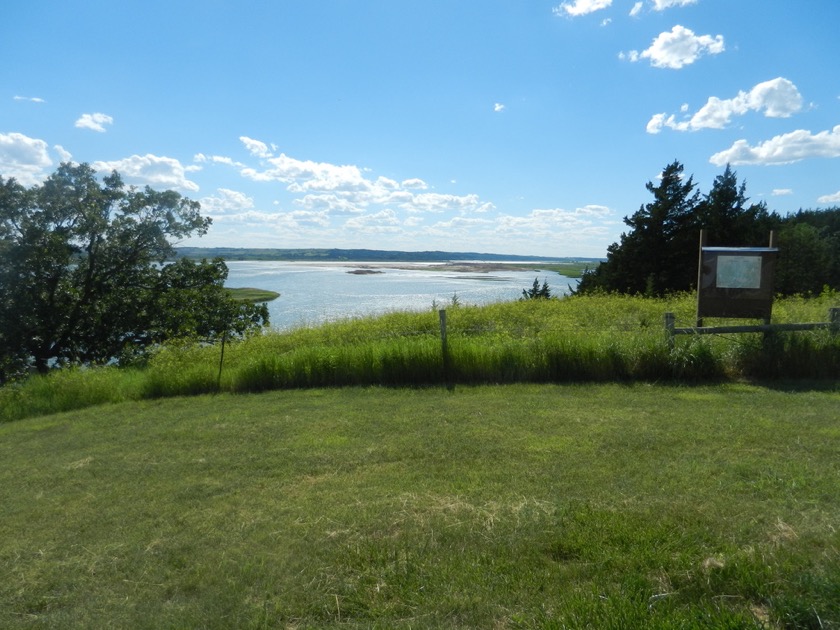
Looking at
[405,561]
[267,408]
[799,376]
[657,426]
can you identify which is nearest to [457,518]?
[405,561]

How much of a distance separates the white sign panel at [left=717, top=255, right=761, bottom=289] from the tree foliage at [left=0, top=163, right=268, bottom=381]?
13214 mm

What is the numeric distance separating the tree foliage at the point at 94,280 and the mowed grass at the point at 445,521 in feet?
41.0

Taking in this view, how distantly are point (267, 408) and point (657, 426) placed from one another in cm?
470


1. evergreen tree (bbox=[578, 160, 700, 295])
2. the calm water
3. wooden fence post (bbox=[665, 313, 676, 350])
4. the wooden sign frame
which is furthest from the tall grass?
evergreen tree (bbox=[578, 160, 700, 295])

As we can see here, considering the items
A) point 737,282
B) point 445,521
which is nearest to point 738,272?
point 737,282

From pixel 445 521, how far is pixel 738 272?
22.7ft

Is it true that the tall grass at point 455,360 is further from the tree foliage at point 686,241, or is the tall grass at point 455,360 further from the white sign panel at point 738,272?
the tree foliage at point 686,241

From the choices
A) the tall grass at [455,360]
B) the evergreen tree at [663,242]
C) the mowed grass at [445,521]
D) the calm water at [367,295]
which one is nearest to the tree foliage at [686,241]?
the evergreen tree at [663,242]

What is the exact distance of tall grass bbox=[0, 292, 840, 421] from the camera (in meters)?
8.01

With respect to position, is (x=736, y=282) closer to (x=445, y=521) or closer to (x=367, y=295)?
(x=445, y=521)

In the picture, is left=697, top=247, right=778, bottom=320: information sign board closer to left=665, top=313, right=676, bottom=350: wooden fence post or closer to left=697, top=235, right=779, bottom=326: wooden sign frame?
left=697, top=235, right=779, bottom=326: wooden sign frame

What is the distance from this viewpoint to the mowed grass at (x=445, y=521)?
279 cm

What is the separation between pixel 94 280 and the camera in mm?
20078

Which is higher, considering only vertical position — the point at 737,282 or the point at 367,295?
the point at 737,282
